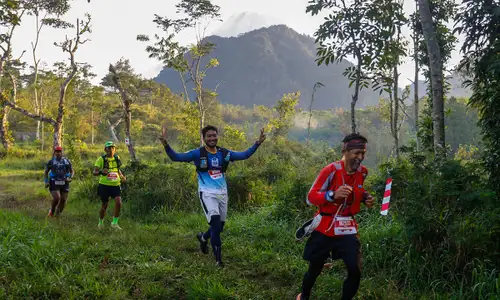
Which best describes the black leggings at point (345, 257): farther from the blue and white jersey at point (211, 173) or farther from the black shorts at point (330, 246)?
the blue and white jersey at point (211, 173)

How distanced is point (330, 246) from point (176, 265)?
2.57 meters

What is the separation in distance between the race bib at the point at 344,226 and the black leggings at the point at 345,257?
2.2 inches

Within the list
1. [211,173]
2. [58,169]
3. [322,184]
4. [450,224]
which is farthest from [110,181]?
[450,224]

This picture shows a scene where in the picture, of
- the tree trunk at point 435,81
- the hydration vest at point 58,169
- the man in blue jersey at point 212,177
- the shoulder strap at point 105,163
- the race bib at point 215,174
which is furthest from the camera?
the hydration vest at point 58,169

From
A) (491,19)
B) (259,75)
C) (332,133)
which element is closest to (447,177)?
(491,19)

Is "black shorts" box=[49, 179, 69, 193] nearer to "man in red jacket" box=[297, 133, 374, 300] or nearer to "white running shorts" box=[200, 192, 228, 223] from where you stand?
"white running shorts" box=[200, 192, 228, 223]

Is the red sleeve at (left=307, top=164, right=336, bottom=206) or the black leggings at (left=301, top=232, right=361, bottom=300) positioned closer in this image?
the black leggings at (left=301, top=232, right=361, bottom=300)

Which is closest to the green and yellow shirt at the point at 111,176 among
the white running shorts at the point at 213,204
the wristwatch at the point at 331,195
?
the white running shorts at the point at 213,204

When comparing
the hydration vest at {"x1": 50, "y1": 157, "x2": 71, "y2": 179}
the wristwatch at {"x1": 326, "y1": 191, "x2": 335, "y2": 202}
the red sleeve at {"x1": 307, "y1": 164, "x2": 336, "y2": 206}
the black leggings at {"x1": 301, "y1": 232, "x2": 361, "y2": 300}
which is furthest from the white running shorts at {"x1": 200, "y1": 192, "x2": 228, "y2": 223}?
the hydration vest at {"x1": 50, "y1": 157, "x2": 71, "y2": 179}

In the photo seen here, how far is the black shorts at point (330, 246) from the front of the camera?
3713mm

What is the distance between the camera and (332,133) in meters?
88.4

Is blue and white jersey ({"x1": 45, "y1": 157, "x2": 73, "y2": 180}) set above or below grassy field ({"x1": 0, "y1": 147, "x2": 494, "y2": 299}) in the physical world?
above

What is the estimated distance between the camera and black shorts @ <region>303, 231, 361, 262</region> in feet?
12.2

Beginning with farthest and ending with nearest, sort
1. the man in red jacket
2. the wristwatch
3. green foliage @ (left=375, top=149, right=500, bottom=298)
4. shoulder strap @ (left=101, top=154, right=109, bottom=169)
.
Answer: shoulder strap @ (left=101, top=154, right=109, bottom=169)
green foliage @ (left=375, top=149, right=500, bottom=298)
the man in red jacket
the wristwatch
